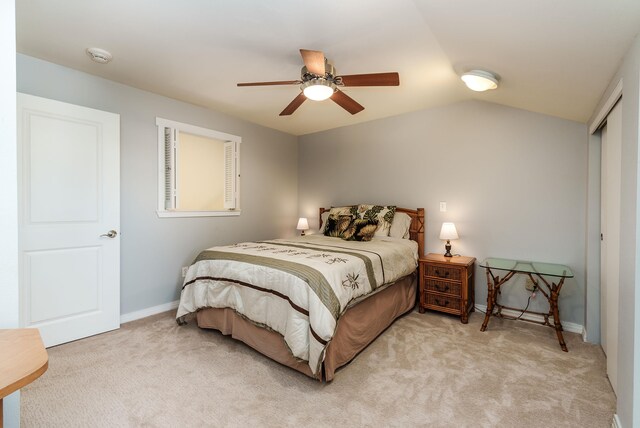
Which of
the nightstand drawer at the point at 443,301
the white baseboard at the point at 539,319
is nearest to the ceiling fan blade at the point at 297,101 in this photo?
the nightstand drawer at the point at 443,301

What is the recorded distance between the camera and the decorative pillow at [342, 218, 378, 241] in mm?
3467

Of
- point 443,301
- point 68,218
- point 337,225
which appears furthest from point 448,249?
point 68,218

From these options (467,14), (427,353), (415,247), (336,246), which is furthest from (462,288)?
(467,14)

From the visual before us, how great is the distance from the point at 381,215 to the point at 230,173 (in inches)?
83.2

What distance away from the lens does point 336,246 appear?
3.05 meters

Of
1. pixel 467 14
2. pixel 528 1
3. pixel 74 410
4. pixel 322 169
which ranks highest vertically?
pixel 467 14

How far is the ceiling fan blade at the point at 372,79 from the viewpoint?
6.87 feet

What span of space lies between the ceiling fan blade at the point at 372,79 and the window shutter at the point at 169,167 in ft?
7.05

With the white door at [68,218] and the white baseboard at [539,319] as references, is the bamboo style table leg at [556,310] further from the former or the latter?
the white door at [68,218]

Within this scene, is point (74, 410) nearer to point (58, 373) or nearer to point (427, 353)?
point (58, 373)

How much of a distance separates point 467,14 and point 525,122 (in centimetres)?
191

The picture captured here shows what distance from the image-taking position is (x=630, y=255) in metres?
1.43

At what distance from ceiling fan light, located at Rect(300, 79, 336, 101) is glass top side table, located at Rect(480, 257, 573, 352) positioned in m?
2.17

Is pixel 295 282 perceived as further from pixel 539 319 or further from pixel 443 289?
pixel 539 319
